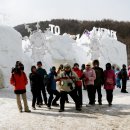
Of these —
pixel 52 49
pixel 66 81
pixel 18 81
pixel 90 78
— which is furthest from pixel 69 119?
pixel 52 49

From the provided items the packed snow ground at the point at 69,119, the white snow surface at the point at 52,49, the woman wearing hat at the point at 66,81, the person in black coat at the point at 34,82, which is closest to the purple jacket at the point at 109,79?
the packed snow ground at the point at 69,119

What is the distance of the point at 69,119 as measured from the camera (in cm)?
1142

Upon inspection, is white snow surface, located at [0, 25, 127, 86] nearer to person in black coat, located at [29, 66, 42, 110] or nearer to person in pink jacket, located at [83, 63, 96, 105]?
person in black coat, located at [29, 66, 42, 110]

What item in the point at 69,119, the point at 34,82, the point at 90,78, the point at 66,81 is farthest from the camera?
the point at 90,78

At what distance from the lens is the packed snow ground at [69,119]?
10523mm

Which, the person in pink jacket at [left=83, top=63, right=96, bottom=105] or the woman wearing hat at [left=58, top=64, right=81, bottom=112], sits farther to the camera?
the person in pink jacket at [left=83, top=63, right=96, bottom=105]

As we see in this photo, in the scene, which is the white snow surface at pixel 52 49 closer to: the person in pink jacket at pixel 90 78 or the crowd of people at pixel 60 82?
the crowd of people at pixel 60 82

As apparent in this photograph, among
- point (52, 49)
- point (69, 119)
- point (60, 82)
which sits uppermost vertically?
point (52, 49)

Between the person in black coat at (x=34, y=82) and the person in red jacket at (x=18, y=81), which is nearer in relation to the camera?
the person in red jacket at (x=18, y=81)

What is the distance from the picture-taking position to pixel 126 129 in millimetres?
10172

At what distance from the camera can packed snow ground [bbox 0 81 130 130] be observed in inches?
414

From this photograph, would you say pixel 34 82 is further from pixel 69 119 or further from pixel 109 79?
pixel 109 79

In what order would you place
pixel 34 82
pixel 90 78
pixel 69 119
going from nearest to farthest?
pixel 69 119 → pixel 34 82 → pixel 90 78

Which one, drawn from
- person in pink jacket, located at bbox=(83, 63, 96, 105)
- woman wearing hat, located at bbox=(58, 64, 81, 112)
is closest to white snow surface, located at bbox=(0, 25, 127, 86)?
person in pink jacket, located at bbox=(83, 63, 96, 105)
